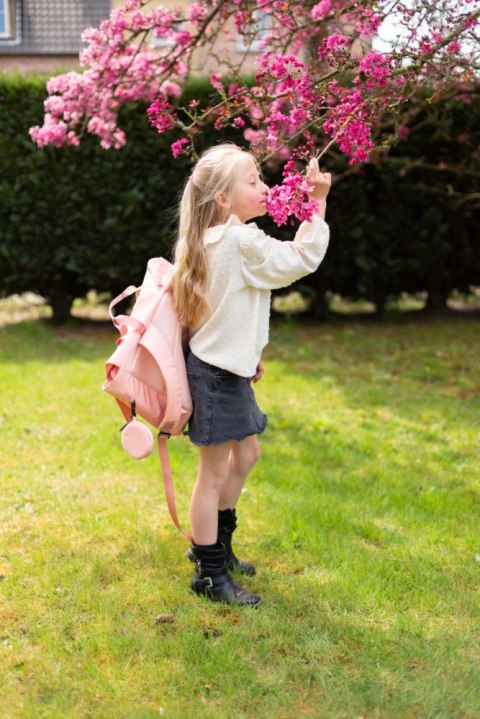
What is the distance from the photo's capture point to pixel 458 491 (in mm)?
4086

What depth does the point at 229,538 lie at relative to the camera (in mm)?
3174

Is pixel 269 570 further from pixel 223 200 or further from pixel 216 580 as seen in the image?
pixel 223 200

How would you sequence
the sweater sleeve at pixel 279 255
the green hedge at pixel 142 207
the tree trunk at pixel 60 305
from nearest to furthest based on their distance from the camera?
the sweater sleeve at pixel 279 255
the green hedge at pixel 142 207
the tree trunk at pixel 60 305

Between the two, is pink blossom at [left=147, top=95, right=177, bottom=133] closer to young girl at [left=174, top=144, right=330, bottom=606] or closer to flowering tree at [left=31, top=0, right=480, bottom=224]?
flowering tree at [left=31, top=0, right=480, bottom=224]

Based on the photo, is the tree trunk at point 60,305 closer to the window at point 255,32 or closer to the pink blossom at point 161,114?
the window at point 255,32

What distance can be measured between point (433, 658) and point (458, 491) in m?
1.64

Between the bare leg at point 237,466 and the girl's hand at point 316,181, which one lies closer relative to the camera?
the girl's hand at point 316,181

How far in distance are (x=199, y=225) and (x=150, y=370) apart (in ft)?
1.83

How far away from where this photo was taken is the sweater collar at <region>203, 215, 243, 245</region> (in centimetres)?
271

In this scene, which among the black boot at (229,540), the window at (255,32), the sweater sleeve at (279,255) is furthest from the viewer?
Result: the window at (255,32)

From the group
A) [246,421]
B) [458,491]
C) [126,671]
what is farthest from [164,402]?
[458,491]

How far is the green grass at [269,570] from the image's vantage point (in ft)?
7.89

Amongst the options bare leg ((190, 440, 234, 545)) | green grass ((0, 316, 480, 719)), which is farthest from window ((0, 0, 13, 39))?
bare leg ((190, 440, 234, 545))

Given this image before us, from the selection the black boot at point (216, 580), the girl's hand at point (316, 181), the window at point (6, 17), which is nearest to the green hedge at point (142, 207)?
the girl's hand at point (316, 181)
